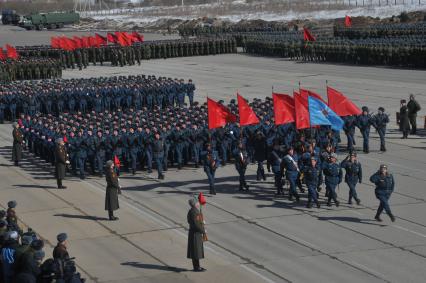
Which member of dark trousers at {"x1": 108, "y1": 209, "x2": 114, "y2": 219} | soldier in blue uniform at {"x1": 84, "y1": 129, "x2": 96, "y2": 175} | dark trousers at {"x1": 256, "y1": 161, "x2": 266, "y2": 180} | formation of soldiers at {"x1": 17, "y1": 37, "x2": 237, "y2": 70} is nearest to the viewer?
dark trousers at {"x1": 108, "y1": 209, "x2": 114, "y2": 219}

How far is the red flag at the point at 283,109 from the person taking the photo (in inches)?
837

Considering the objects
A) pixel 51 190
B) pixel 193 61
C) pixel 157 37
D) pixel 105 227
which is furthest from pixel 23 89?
pixel 157 37

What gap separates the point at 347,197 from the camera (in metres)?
19.6

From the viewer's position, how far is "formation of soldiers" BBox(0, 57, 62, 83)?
1743 inches

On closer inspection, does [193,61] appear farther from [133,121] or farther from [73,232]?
[73,232]

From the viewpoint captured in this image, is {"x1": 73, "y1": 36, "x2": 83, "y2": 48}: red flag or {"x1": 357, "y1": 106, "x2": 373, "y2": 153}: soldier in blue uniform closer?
{"x1": 357, "y1": 106, "x2": 373, "y2": 153}: soldier in blue uniform

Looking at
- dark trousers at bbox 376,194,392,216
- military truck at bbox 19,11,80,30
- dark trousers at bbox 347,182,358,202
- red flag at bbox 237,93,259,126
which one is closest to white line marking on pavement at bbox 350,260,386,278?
dark trousers at bbox 376,194,392,216

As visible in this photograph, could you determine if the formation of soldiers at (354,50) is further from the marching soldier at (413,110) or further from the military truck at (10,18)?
the military truck at (10,18)

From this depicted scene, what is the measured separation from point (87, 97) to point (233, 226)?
53.3 feet

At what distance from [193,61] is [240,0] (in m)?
87.0

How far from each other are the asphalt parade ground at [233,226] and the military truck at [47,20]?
74442 millimetres

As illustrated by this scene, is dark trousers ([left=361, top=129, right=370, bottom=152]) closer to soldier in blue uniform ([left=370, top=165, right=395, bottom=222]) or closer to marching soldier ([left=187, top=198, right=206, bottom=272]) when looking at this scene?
soldier in blue uniform ([left=370, top=165, right=395, bottom=222])

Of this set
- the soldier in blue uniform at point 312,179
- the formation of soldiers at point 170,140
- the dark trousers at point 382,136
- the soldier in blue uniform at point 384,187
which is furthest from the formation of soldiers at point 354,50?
the soldier in blue uniform at point 384,187

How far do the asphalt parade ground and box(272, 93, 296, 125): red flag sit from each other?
149 centimetres
